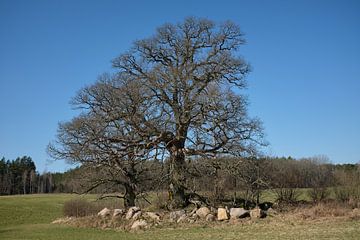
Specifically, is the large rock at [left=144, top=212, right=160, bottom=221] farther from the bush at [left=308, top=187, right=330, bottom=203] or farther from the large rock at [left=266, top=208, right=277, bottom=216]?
the bush at [left=308, top=187, right=330, bottom=203]

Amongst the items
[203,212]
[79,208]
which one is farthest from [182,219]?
[79,208]

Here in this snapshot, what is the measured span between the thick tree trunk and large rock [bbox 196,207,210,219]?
2.71 metres

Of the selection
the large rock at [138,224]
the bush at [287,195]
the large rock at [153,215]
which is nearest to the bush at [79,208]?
Result: the large rock at [153,215]

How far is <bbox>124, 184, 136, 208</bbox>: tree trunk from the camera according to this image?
32.4 meters

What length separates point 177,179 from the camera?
91.7 feet

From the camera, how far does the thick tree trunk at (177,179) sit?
91.9ft

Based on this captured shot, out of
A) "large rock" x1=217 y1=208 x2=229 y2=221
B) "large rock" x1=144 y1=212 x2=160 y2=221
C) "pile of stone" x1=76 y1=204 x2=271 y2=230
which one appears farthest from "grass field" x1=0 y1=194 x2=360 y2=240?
"large rock" x1=144 y1=212 x2=160 y2=221

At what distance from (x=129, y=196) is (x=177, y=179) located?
6489 mm

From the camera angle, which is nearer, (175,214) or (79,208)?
(175,214)

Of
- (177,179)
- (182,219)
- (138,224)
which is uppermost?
(177,179)

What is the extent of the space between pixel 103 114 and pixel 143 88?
367 centimetres

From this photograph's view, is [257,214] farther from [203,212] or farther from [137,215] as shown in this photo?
[137,215]

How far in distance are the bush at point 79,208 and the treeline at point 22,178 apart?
8120cm

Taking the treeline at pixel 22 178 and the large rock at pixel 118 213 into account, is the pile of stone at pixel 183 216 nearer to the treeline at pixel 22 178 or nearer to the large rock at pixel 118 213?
the large rock at pixel 118 213
